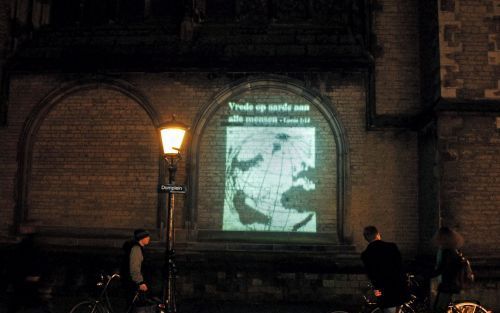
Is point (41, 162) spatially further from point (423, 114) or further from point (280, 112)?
point (423, 114)

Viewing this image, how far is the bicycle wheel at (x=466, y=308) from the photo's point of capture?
620cm

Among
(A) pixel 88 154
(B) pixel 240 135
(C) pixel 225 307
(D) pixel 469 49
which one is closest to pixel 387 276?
(C) pixel 225 307

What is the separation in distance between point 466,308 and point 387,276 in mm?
1946

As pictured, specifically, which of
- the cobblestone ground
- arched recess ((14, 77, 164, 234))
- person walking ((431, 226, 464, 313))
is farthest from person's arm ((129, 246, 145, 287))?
person walking ((431, 226, 464, 313))

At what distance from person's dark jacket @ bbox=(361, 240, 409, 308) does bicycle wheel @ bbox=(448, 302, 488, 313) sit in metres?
1.30

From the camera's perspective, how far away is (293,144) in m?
10.1

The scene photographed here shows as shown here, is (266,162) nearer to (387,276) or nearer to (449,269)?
(449,269)

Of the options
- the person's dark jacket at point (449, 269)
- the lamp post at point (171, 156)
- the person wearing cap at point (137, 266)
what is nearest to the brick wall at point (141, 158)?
the lamp post at point (171, 156)

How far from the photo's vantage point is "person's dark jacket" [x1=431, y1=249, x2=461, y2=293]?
5.93 metres

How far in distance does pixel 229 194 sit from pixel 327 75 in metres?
3.50

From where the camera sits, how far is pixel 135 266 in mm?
6281

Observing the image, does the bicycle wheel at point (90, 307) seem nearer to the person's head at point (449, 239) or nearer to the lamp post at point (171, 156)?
the lamp post at point (171, 156)

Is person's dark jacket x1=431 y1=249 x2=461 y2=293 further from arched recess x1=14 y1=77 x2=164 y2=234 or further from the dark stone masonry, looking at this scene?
arched recess x1=14 y1=77 x2=164 y2=234

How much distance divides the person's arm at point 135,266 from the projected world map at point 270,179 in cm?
382
